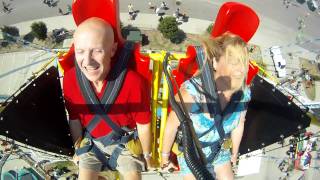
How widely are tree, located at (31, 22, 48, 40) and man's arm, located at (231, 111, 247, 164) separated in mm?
13950

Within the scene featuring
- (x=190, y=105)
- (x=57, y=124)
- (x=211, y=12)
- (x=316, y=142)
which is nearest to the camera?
(x=190, y=105)

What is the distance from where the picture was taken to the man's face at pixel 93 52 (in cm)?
454

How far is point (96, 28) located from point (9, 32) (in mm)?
15134

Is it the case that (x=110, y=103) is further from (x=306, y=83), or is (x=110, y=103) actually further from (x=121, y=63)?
(x=306, y=83)

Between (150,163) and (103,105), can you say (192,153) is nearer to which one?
(103,105)

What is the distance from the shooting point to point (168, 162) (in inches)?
225

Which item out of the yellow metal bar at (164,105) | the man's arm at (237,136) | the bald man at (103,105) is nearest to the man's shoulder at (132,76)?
the bald man at (103,105)

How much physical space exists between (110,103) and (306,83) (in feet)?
47.2

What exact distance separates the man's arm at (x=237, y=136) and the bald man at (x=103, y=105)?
1.18 meters

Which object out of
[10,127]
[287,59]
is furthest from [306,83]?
[10,127]

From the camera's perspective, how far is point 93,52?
4.61 metres

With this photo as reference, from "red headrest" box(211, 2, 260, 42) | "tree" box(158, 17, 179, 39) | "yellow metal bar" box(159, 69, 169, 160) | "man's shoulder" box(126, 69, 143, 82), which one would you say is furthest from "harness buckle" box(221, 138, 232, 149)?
"tree" box(158, 17, 179, 39)

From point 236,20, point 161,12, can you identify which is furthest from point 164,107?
point 161,12

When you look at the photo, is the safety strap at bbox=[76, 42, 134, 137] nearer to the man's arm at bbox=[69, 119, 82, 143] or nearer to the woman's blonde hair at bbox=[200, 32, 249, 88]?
the man's arm at bbox=[69, 119, 82, 143]
